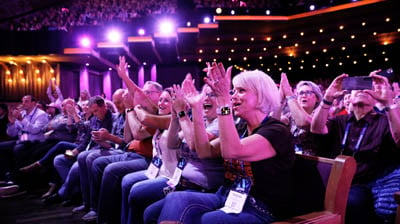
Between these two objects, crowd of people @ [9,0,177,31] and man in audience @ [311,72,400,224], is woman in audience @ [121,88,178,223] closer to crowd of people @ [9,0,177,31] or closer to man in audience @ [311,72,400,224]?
man in audience @ [311,72,400,224]

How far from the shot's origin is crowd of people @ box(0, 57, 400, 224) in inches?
58.4

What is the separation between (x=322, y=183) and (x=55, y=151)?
12.9ft

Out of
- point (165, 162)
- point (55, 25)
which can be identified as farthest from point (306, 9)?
point (165, 162)

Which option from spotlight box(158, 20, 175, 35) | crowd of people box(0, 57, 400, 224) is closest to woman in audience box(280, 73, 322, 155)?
crowd of people box(0, 57, 400, 224)

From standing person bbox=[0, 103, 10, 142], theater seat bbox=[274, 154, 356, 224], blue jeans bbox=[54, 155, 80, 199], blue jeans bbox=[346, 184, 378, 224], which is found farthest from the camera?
standing person bbox=[0, 103, 10, 142]

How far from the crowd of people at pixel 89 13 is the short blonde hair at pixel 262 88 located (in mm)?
10663

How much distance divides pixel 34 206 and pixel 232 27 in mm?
9328

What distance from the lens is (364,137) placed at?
2133 mm

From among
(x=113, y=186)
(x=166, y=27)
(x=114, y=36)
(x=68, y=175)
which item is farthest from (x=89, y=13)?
(x=113, y=186)

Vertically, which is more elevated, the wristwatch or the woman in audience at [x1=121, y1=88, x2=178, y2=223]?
the wristwatch

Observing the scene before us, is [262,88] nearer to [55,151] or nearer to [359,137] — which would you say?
[359,137]

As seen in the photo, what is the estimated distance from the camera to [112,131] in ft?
12.1

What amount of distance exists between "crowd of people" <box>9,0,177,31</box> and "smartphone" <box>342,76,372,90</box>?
10.5 meters

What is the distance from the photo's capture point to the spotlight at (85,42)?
11.0 meters
